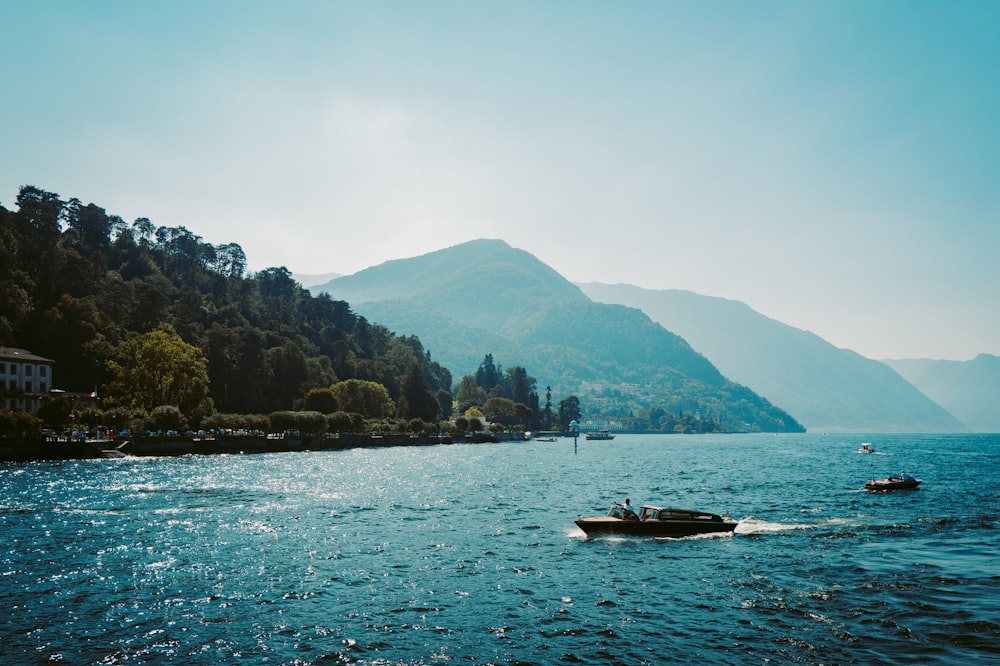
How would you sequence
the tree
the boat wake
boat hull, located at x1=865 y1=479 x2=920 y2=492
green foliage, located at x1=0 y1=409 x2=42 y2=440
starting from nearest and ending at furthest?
the boat wake < boat hull, located at x1=865 y1=479 x2=920 y2=492 < green foliage, located at x1=0 y1=409 x2=42 y2=440 < the tree

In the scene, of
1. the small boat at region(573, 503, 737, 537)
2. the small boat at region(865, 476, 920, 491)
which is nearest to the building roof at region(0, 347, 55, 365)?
the small boat at region(573, 503, 737, 537)

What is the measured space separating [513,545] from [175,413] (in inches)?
4565

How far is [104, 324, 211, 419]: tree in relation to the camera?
155125 millimetres

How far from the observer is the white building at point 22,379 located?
458 feet

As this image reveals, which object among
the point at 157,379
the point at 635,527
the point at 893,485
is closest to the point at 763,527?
the point at 635,527

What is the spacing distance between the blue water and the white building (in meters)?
74.7

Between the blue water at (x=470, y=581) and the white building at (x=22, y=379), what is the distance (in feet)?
245

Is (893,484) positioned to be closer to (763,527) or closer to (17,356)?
(763,527)

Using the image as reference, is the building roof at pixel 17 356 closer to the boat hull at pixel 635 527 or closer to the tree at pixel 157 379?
the tree at pixel 157 379

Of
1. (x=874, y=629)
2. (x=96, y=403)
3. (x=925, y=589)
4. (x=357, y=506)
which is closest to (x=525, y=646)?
(x=874, y=629)

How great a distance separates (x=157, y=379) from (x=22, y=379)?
25.9 m

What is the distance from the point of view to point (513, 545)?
166ft

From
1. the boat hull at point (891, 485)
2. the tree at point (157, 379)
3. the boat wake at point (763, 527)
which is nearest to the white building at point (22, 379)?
the tree at point (157, 379)

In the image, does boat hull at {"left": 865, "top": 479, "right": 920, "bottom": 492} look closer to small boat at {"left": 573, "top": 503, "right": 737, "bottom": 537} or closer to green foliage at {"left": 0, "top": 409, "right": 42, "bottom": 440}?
small boat at {"left": 573, "top": 503, "right": 737, "bottom": 537}
